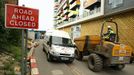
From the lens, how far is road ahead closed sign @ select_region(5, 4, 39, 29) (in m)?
3.96

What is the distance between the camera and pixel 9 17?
13.0 ft

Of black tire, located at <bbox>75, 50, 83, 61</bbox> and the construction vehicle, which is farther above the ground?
the construction vehicle

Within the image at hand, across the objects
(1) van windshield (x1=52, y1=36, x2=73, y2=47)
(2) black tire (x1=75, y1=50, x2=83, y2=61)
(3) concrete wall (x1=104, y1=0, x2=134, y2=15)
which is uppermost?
(3) concrete wall (x1=104, y1=0, x2=134, y2=15)

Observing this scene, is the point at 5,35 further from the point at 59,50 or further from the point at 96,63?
the point at 96,63

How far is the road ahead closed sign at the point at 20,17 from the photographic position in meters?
3.96

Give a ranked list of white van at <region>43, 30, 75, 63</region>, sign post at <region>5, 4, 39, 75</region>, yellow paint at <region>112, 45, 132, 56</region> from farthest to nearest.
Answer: white van at <region>43, 30, 75, 63</region> → yellow paint at <region>112, 45, 132, 56</region> → sign post at <region>5, 4, 39, 75</region>

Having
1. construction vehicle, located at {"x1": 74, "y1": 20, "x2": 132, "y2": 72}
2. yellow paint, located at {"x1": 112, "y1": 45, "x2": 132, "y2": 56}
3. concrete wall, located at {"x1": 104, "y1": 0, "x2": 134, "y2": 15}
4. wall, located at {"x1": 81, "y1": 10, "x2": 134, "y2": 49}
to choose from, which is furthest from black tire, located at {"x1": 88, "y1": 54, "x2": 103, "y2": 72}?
concrete wall, located at {"x1": 104, "y1": 0, "x2": 134, "y2": 15}

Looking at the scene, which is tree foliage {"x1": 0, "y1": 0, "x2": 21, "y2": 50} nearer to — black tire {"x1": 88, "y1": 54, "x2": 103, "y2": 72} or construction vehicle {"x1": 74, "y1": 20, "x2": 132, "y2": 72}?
construction vehicle {"x1": 74, "y1": 20, "x2": 132, "y2": 72}

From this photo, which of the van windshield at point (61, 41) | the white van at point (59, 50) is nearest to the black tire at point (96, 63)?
the white van at point (59, 50)

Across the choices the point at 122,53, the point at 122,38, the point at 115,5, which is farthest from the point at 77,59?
the point at 115,5

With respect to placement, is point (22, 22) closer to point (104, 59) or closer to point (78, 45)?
point (104, 59)

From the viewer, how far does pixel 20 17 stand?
4082mm

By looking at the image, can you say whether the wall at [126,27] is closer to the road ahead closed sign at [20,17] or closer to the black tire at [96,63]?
the black tire at [96,63]

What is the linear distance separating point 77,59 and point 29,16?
11.1 metres
